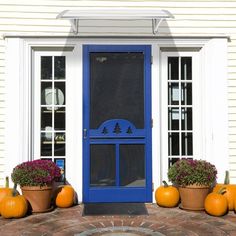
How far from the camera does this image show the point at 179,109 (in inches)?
241

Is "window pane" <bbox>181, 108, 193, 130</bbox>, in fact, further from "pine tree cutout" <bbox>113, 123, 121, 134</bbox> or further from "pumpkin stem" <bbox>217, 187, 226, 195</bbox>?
"pumpkin stem" <bbox>217, 187, 226, 195</bbox>

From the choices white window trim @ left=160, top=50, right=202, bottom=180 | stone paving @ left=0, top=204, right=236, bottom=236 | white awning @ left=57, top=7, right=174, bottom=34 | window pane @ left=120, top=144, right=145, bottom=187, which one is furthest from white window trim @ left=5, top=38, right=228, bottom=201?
stone paving @ left=0, top=204, right=236, bottom=236

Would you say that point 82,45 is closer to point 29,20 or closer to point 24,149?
point 29,20

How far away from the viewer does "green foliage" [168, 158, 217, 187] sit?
538cm

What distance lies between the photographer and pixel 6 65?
230 inches

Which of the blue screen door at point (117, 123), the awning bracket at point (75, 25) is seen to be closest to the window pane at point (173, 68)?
the blue screen door at point (117, 123)

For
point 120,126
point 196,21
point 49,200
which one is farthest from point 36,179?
point 196,21

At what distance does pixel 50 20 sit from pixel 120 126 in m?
1.84

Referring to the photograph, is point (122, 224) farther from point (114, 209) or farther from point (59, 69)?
point (59, 69)

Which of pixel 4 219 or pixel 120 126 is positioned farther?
pixel 120 126

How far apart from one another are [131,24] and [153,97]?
111 centimetres

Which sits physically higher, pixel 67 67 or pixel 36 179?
pixel 67 67

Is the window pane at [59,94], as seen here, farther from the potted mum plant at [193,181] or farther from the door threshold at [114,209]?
the potted mum plant at [193,181]

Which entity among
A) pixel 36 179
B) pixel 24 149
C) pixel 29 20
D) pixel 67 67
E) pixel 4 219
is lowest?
pixel 4 219
